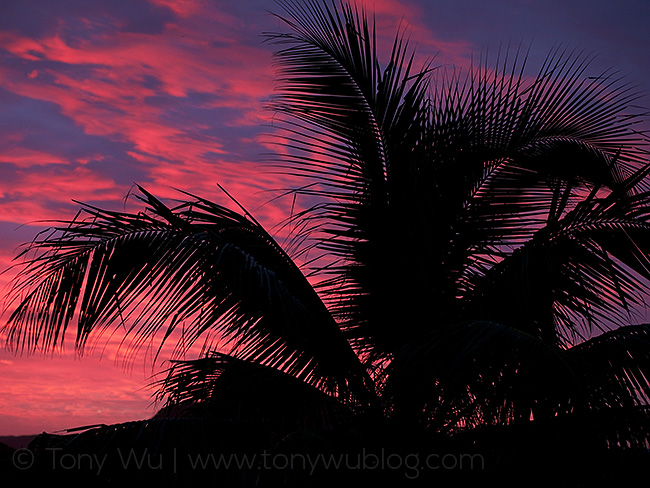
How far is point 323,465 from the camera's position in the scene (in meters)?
4.35

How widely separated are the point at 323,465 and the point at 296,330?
887 mm

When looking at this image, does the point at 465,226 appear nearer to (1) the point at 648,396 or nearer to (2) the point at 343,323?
(2) the point at 343,323

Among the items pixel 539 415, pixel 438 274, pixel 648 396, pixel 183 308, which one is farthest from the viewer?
pixel 438 274

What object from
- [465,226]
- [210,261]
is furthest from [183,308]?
[465,226]

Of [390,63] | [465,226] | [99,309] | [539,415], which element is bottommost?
[539,415]

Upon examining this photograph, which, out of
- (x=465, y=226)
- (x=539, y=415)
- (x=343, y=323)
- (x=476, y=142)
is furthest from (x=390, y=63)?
(x=539, y=415)

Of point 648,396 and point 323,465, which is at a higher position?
point 648,396

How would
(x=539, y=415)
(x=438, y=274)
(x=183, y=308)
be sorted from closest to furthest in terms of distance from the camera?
(x=539, y=415), (x=183, y=308), (x=438, y=274)

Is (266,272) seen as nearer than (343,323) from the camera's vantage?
Yes
